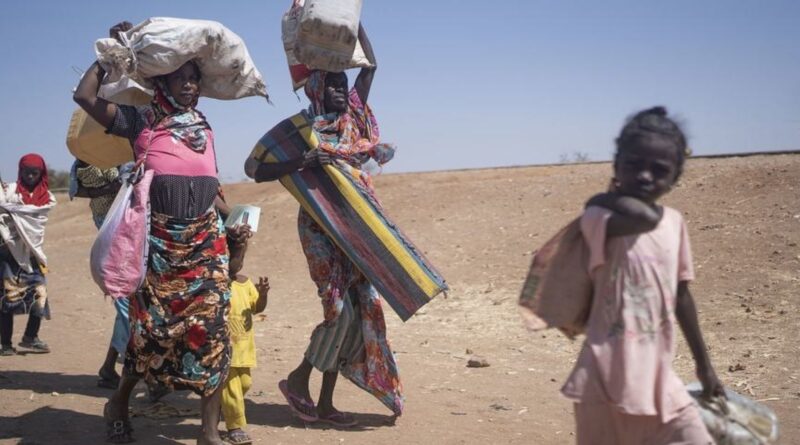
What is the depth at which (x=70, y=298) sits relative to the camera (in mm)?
12227

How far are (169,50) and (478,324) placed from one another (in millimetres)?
5506

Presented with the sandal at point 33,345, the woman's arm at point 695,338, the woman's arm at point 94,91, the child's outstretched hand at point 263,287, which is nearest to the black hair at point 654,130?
the woman's arm at point 695,338

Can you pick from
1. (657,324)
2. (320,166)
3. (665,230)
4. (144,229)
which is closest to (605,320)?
(657,324)

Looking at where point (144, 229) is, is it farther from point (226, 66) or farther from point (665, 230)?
point (665, 230)

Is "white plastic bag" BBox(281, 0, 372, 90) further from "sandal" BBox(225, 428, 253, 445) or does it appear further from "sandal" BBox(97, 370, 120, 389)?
"sandal" BBox(97, 370, 120, 389)

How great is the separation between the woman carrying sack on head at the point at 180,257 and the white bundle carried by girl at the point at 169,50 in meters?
0.10

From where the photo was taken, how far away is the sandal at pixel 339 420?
553 centimetres

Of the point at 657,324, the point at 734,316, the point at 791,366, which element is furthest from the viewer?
the point at 734,316

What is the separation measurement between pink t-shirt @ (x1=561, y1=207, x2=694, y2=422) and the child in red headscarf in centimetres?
607

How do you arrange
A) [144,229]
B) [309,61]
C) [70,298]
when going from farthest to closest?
[70,298]
[309,61]
[144,229]

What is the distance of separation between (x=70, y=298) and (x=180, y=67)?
8.67 meters

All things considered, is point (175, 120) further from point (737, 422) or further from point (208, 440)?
point (737, 422)

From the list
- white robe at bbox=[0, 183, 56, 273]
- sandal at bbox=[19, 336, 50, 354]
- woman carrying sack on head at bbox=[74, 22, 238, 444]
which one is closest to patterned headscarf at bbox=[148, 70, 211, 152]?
woman carrying sack on head at bbox=[74, 22, 238, 444]

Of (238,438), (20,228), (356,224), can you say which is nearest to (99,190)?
(20,228)
